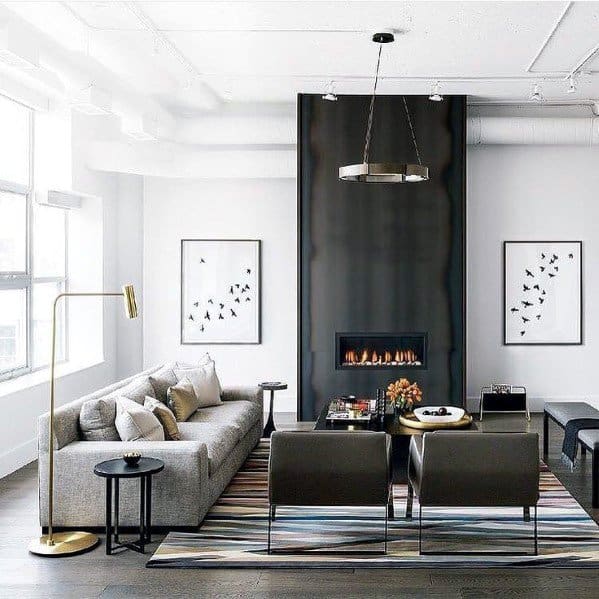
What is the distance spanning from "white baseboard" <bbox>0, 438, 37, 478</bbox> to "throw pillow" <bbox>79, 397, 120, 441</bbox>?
1473 millimetres

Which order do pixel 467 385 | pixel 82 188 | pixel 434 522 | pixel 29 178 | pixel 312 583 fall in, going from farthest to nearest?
pixel 467 385
pixel 82 188
pixel 29 178
pixel 434 522
pixel 312 583

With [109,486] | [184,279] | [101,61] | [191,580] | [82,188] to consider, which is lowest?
[191,580]

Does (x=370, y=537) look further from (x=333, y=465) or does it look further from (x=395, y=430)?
(x=395, y=430)

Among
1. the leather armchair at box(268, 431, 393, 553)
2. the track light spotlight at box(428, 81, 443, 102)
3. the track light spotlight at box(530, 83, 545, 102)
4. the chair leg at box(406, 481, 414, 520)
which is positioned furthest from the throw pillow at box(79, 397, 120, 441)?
the track light spotlight at box(530, 83, 545, 102)

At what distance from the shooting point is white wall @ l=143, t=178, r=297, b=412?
9055mm

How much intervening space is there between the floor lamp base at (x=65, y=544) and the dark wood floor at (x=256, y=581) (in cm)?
5

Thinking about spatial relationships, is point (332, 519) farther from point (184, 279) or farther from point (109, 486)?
point (184, 279)

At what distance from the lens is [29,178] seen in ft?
24.5

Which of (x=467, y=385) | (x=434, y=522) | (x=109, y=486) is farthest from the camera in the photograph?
(x=467, y=385)

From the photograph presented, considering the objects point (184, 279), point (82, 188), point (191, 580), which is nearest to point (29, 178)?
point (82, 188)

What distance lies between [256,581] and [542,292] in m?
5.63

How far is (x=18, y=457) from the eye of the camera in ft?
21.4

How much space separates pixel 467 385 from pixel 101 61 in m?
4.81

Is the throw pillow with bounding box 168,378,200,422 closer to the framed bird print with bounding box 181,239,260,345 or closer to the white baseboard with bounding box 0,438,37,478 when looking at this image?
the white baseboard with bounding box 0,438,37,478
